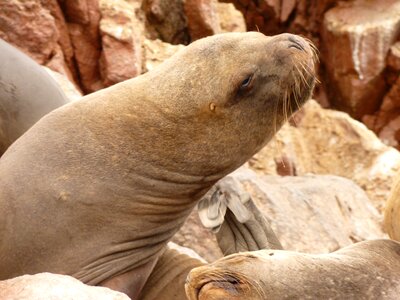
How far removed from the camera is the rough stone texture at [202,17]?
8281 mm

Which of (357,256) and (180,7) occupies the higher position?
(357,256)

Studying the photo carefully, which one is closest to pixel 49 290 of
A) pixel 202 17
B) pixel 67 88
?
pixel 67 88

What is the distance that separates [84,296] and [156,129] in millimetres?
1018

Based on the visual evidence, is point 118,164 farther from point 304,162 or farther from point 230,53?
point 304,162

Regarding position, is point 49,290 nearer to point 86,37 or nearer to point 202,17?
point 86,37

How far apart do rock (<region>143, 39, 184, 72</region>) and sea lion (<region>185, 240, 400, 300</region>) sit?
4940 millimetres

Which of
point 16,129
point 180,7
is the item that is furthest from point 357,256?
point 180,7

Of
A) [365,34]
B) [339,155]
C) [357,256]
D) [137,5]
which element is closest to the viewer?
[357,256]

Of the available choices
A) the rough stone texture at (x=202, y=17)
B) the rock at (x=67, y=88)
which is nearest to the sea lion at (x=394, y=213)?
the rock at (x=67, y=88)

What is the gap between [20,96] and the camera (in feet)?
12.5

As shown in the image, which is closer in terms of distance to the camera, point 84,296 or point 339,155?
point 84,296

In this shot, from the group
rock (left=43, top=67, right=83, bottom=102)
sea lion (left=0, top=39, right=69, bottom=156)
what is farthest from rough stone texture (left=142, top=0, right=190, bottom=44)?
sea lion (left=0, top=39, right=69, bottom=156)

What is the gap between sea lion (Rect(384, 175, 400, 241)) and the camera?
2.72m

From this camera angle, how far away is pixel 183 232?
4672 mm
